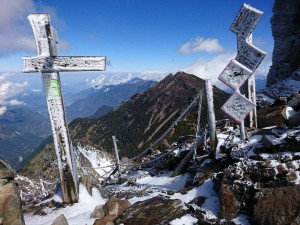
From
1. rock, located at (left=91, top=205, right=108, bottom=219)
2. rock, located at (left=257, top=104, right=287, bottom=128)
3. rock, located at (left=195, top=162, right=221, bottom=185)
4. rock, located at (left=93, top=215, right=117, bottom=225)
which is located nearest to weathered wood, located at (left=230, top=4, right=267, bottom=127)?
rock, located at (left=195, top=162, right=221, bottom=185)

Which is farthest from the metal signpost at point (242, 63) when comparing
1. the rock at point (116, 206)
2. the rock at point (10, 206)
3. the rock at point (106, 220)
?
the rock at point (10, 206)

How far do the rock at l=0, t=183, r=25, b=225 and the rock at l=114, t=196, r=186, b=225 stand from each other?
2125 millimetres

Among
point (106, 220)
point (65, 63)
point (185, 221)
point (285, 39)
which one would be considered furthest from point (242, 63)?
point (285, 39)

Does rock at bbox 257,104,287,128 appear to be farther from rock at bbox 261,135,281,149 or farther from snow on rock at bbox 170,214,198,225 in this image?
snow on rock at bbox 170,214,198,225

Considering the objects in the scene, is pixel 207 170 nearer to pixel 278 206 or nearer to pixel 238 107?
pixel 238 107

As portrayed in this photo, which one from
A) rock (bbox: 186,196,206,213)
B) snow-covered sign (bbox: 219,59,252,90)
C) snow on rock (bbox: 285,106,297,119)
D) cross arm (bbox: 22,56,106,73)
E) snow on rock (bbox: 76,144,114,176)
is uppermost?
cross arm (bbox: 22,56,106,73)

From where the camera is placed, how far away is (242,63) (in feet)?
18.4

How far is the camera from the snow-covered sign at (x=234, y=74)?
5.38 meters

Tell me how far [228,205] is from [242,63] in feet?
12.5

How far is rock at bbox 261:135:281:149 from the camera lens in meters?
5.41

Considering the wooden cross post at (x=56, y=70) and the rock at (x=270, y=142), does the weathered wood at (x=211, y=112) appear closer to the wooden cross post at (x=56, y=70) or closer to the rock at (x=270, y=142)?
the rock at (x=270, y=142)

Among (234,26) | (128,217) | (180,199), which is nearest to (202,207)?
(180,199)

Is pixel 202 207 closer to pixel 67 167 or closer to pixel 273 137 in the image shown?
pixel 273 137

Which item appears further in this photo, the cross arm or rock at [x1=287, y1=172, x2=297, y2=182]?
the cross arm
